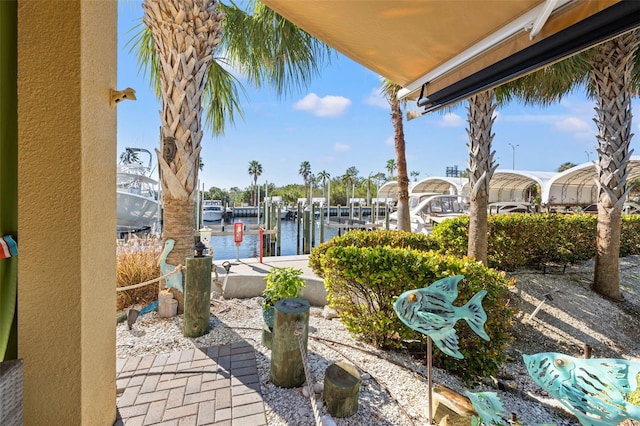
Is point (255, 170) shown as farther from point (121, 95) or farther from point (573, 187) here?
point (121, 95)

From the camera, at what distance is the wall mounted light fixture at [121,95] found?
1.82 metres

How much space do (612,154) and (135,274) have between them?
957cm

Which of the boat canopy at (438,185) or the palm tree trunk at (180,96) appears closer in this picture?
the palm tree trunk at (180,96)

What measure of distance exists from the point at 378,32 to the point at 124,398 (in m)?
3.36

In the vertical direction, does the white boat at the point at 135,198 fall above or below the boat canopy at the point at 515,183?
below

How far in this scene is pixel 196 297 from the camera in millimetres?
3242

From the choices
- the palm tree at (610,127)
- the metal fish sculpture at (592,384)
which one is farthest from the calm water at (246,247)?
the metal fish sculpture at (592,384)

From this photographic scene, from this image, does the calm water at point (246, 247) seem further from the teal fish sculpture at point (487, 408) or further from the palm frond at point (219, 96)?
the teal fish sculpture at point (487, 408)

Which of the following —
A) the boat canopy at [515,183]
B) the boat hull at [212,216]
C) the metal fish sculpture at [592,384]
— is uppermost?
the boat canopy at [515,183]

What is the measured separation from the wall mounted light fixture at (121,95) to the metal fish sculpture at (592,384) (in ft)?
8.93

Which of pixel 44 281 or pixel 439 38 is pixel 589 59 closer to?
pixel 439 38

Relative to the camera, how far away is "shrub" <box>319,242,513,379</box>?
3.01m

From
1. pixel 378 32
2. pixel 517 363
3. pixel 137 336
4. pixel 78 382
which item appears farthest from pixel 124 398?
pixel 517 363

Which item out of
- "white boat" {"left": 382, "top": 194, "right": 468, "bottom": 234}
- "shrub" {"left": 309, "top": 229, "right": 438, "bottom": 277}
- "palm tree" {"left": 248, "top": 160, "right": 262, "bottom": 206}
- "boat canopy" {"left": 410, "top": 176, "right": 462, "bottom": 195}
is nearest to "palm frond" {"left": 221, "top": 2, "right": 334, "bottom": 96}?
"shrub" {"left": 309, "top": 229, "right": 438, "bottom": 277}
